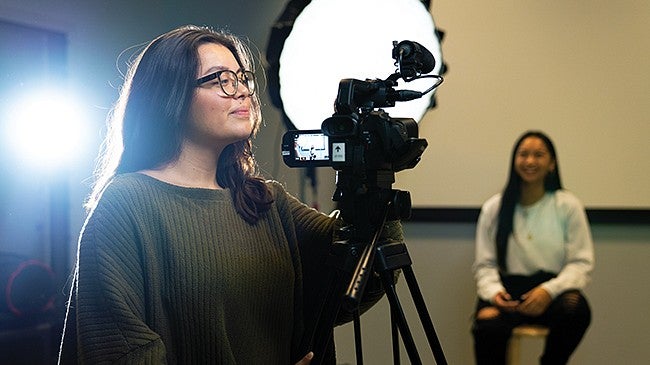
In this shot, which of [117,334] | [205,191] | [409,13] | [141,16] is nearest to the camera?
[117,334]

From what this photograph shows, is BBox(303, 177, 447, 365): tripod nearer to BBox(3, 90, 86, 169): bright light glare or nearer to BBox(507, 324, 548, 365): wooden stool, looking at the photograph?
BBox(507, 324, 548, 365): wooden stool

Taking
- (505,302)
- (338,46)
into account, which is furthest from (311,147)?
(505,302)

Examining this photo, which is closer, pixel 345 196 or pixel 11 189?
pixel 345 196

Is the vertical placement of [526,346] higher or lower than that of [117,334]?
lower

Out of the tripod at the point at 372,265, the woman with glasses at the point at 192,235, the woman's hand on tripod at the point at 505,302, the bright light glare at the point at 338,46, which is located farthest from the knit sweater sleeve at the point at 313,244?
the woman's hand on tripod at the point at 505,302

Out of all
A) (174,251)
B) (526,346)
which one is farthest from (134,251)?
(526,346)

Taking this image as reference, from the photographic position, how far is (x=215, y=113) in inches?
50.0

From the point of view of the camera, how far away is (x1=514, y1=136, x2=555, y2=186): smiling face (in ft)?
9.04

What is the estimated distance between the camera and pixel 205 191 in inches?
50.8

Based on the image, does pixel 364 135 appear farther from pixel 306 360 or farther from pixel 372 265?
pixel 306 360

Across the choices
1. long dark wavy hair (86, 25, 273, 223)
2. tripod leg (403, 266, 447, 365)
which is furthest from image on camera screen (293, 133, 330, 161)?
tripod leg (403, 266, 447, 365)

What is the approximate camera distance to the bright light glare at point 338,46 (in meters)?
2.19

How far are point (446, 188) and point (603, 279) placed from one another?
679 mm

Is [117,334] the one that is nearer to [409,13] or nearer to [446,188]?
[409,13]
